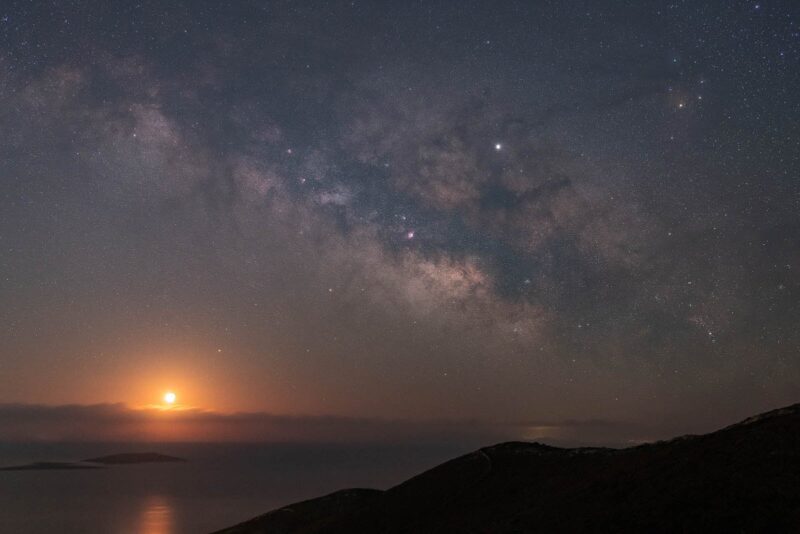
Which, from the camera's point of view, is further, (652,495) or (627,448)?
(627,448)

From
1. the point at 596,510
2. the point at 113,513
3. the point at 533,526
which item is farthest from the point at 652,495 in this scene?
the point at 113,513

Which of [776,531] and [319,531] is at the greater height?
[776,531]

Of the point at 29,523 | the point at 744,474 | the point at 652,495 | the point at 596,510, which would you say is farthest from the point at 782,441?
the point at 29,523

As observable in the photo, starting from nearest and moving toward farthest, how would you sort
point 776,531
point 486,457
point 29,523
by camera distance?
point 776,531, point 486,457, point 29,523

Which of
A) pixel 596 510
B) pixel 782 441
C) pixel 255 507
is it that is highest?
pixel 782 441

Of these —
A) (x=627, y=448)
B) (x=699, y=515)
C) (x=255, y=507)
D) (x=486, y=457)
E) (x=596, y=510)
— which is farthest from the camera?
(x=255, y=507)

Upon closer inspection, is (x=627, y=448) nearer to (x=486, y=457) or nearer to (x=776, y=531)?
(x=486, y=457)
